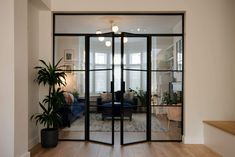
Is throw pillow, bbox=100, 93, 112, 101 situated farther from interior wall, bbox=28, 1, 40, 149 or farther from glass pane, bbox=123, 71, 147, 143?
interior wall, bbox=28, 1, 40, 149

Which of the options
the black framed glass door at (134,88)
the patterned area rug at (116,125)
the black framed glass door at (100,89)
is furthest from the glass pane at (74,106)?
the black framed glass door at (134,88)

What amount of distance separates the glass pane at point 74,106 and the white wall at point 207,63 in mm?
2385

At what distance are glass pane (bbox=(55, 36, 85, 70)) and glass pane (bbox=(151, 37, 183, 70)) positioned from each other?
65.7 inches

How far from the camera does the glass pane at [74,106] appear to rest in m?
5.73

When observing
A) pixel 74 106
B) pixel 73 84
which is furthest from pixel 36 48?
pixel 74 106

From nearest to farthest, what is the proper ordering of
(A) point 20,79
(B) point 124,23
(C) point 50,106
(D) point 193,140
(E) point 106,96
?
(A) point 20,79
(C) point 50,106
(D) point 193,140
(E) point 106,96
(B) point 124,23

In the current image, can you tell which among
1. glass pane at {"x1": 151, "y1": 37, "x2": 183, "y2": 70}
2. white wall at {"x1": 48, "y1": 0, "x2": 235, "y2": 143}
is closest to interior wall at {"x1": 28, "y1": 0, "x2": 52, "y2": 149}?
glass pane at {"x1": 151, "y1": 37, "x2": 183, "y2": 70}

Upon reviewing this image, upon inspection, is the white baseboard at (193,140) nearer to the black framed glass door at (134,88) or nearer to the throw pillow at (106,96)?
the black framed glass door at (134,88)

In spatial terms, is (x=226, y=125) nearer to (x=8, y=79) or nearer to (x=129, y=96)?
(x=129, y=96)

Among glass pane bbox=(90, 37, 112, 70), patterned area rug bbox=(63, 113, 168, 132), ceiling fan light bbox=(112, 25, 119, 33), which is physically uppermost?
ceiling fan light bbox=(112, 25, 119, 33)

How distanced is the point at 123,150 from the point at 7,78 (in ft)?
8.55

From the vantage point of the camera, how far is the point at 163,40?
18.7 feet

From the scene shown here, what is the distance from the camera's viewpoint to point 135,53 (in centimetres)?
557

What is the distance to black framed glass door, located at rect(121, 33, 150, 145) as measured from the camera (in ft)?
18.0
